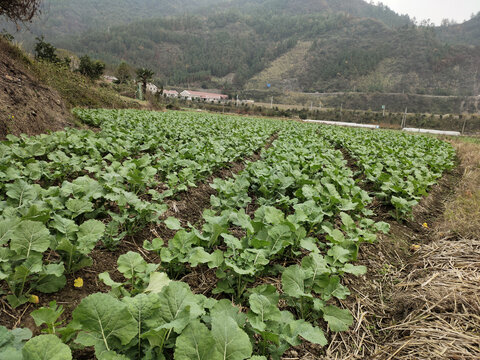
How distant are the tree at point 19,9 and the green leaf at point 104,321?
11094mm

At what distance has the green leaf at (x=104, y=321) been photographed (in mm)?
1154

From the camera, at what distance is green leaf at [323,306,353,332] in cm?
161

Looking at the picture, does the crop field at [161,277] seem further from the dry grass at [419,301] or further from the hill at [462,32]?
the hill at [462,32]

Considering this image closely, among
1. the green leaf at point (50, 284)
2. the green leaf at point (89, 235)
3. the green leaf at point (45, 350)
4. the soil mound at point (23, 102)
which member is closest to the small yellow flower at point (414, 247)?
the green leaf at point (89, 235)

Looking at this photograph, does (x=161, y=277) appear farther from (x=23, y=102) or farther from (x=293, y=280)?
(x=23, y=102)

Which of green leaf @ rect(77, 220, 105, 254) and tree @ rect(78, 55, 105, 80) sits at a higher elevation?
tree @ rect(78, 55, 105, 80)

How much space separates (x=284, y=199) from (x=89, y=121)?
9.59m

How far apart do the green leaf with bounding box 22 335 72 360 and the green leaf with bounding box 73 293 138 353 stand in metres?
0.21

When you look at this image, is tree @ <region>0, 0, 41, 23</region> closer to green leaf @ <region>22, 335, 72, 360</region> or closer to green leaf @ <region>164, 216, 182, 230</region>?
green leaf @ <region>164, 216, 182, 230</region>

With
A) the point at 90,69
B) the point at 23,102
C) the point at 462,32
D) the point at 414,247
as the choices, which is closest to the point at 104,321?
the point at 414,247

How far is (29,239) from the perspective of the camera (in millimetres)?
1634

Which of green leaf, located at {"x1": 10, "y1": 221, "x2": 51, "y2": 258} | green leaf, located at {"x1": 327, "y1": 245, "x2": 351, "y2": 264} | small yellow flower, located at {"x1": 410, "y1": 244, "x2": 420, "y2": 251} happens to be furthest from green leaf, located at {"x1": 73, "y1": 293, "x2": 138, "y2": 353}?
small yellow flower, located at {"x1": 410, "y1": 244, "x2": 420, "y2": 251}

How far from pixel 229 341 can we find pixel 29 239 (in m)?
1.43

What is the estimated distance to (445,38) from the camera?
162m
